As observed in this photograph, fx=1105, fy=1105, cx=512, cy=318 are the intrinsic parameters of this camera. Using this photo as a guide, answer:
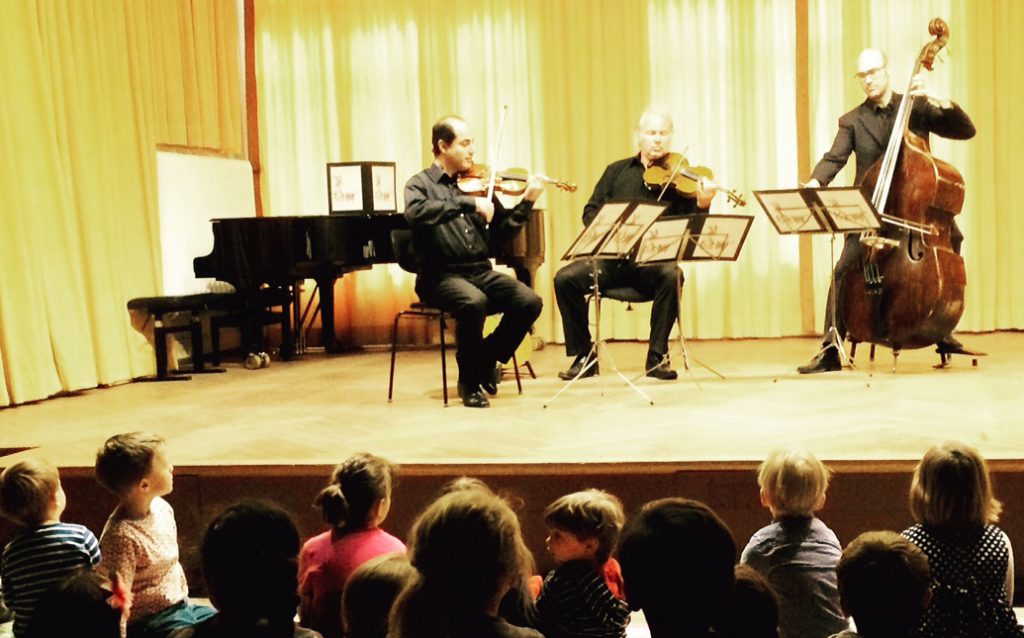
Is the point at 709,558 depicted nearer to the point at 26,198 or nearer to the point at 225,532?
the point at 225,532

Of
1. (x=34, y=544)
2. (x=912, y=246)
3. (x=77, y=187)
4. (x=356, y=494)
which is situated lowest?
(x=34, y=544)

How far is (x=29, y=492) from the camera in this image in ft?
8.11

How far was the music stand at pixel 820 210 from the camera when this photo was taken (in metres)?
4.48

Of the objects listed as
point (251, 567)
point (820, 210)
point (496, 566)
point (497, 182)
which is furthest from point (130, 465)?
point (820, 210)

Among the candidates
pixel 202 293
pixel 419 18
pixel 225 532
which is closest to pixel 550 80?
pixel 419 18

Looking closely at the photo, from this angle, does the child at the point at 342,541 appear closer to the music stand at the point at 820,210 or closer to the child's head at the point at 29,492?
the child's head at the point at 29,492

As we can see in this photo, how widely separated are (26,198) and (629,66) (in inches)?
151

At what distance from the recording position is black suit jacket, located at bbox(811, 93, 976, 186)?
5.11 m

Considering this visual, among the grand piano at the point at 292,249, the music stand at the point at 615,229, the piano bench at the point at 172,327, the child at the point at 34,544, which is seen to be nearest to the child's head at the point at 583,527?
the child at the point at 34,544

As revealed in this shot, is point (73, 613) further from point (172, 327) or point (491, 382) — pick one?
point (172, 327)

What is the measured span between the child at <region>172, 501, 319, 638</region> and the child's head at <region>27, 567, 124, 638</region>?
0.16 meters

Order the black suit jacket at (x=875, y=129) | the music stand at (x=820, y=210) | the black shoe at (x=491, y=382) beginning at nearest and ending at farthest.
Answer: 1. the music stand at (x=820, y=210)
2. the black shoe at (x=491, y=382)
3. the black suit jacket at (x=875, y=129)

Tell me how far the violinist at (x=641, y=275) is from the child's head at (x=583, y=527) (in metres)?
2.86

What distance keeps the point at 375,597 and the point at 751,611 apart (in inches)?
25.4
